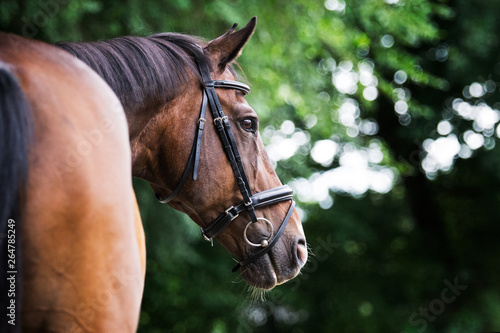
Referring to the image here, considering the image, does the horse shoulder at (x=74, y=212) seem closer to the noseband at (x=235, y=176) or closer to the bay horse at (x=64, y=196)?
the bay horse at (x=64, y=196)

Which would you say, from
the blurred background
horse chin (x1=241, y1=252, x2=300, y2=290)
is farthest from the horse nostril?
the blurred background

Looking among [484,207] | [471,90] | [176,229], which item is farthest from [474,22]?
[176,229]

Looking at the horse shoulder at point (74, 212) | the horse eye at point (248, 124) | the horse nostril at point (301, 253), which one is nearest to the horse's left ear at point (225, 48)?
the horse eye at point (248, 124)

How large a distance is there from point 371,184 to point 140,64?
10070mm

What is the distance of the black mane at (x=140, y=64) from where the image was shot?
7.00 ft

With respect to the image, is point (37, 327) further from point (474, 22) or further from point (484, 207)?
point (484, 207)

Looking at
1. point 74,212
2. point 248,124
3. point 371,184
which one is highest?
point 74,212

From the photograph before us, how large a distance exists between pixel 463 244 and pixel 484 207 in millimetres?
992

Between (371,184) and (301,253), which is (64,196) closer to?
(301,253)

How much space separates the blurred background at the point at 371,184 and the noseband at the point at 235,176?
13.3 feet

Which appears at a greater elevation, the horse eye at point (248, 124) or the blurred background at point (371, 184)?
the horse eye at point (248, 124)

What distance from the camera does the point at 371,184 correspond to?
11812 millimetres

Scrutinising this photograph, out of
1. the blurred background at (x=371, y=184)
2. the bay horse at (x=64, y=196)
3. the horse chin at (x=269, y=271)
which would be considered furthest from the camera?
the blurred background at (x=371, y=184)

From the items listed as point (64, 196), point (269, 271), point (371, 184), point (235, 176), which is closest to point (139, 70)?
point (235, 176)
